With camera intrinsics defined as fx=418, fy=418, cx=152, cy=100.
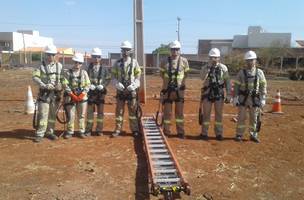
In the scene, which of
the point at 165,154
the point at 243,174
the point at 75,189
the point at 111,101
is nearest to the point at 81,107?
the point at 165,154

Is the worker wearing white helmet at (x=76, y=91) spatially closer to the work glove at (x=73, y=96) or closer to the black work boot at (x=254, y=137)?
the work glove at (x=73, y=96)

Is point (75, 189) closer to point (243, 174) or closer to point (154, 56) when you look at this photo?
point (243, 174)

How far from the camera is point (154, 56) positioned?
44.3 metres

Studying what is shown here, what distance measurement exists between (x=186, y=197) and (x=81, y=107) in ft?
14.1

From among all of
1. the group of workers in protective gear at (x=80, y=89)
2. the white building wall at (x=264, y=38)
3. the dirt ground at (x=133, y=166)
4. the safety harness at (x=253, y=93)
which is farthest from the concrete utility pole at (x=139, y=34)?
the white building wall at (x=264, y=38)

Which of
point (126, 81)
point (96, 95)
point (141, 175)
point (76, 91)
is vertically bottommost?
point (141, 175)

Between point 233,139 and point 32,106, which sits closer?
point 233,139

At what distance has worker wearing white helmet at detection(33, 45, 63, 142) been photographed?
363 inches

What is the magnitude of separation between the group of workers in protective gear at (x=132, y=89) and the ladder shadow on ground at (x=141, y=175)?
119cm

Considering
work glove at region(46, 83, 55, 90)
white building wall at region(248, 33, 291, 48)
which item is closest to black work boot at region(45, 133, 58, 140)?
work glove at region(46, 83, 55, 90)

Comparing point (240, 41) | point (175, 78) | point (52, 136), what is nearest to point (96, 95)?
point (52, 136)

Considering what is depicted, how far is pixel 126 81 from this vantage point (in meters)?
9.62

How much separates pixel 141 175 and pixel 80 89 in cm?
317

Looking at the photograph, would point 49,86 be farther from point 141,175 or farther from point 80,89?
point 141,175
